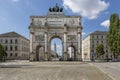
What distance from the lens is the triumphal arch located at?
7638 cm

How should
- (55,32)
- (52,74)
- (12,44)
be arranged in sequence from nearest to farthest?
(52,74), (55,32), (12,44)

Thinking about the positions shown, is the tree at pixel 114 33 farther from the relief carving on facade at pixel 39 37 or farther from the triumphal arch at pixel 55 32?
the relief carving on facade at pixel 39 37

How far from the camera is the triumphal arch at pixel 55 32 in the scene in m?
76.4

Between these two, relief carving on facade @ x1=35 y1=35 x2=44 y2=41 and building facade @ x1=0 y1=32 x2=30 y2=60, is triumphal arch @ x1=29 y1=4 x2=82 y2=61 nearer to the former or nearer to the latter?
relief carving on facade @ x1=35 y1=35 x2=44 y2=41

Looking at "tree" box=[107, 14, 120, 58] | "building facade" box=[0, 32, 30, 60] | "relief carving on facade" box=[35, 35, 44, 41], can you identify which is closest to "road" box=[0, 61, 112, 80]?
"tree" box=[107, 14, 120, 58]

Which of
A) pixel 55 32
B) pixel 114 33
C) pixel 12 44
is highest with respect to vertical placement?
pixel 55 32

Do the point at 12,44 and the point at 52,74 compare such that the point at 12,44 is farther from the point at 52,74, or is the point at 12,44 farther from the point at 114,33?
the point at 52,74

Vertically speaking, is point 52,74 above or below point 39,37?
Answer: below

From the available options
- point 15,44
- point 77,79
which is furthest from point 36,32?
point 77,79

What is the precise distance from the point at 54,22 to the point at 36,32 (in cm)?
705

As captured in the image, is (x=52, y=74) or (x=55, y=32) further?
(x=55, y=32)

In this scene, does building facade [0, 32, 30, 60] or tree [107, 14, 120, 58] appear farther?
building facade [0, 32, 30, 60]

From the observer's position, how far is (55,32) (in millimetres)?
77062

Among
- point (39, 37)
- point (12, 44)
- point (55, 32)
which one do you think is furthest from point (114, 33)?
point (12, 44)
